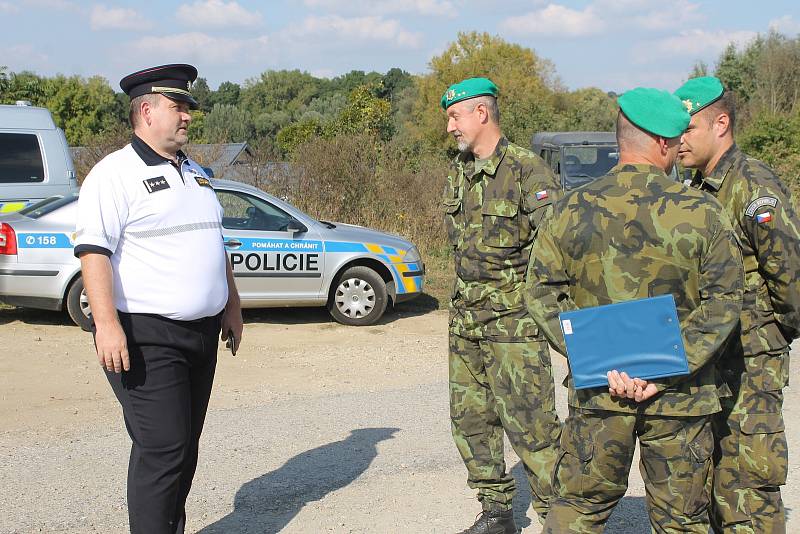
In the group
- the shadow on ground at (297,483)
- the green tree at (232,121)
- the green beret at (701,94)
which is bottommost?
the shadow on ground at (297,483)

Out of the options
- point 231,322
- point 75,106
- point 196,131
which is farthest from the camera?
point 75,106

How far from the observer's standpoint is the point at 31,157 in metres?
11.0

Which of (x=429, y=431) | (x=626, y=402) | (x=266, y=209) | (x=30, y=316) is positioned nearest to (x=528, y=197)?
(x=626, y=402)

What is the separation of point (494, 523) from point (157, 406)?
172cm

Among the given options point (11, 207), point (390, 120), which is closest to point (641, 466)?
point (11, 207)

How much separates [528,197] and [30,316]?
7737 mm

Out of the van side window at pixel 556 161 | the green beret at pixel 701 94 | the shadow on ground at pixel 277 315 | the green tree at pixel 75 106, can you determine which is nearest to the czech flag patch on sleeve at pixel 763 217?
the green beret at pixel 701 94

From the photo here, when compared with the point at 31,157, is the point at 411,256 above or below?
below

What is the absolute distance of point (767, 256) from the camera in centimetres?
346

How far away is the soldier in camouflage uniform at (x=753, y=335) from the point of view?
3465mm

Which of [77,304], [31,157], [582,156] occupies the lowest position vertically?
[77,304]

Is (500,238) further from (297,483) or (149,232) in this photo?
(297,483)

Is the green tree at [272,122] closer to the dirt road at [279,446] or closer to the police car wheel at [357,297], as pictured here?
the police car wheel at [357,297]

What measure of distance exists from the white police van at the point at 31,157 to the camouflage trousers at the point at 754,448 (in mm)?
9021
